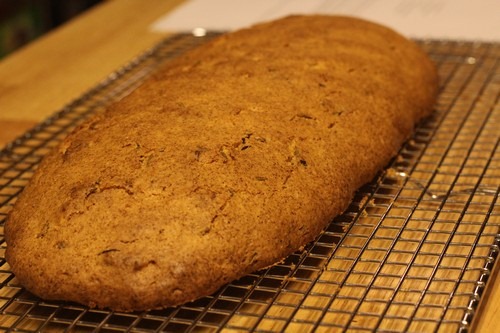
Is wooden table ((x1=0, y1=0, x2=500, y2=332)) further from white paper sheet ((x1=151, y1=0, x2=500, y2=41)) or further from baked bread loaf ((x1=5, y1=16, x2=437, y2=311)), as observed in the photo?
baked bread loaf ((x1=5, y1=16, x2=437, y2=311))

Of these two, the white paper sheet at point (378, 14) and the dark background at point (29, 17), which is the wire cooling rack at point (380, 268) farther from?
the dark background at point (29, 17)

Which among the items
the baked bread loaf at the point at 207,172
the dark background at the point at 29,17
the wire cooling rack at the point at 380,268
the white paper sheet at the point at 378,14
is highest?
the baked bread loaf at the point at 207,172

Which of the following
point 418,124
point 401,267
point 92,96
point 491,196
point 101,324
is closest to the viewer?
point 101,324

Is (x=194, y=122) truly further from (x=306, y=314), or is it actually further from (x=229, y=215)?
(x=306, y=314)

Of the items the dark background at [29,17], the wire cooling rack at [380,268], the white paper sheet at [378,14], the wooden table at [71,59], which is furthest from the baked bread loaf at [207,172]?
the dark background at [29,17]

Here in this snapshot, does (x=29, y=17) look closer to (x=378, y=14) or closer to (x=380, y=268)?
(x=378, y=14)

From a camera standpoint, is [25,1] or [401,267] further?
[25,1]

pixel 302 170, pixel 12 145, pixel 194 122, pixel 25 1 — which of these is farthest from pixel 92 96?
pixel 25 1
